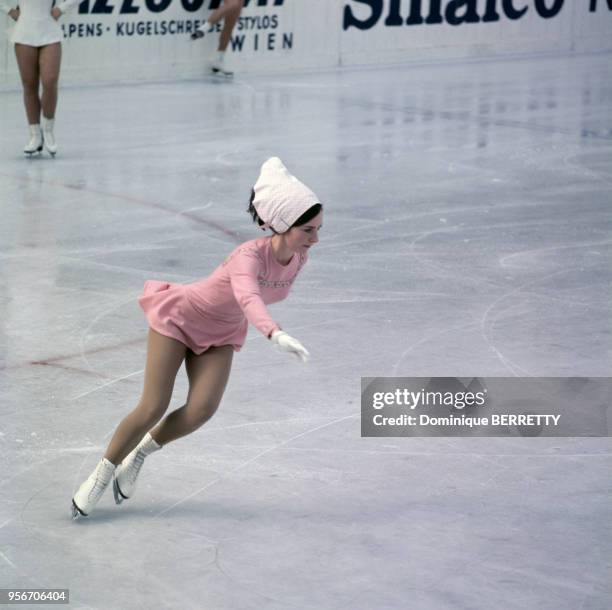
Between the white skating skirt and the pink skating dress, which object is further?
the white skating skirt

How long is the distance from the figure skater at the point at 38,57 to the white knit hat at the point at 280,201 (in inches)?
278

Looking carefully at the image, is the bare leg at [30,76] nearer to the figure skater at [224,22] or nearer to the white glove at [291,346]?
the figure skater at [224,22]

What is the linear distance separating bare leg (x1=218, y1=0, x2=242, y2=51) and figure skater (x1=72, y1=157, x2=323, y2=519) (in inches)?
506

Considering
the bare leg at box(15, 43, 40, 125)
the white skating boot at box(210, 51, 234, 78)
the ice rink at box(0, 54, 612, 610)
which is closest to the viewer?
the ice rink at box(0, 54, 612, 610)

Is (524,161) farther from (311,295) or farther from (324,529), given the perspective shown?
(324,529)

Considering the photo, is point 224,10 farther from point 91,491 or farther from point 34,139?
point 91,491

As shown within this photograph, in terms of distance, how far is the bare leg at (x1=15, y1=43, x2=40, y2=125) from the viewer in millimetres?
10945

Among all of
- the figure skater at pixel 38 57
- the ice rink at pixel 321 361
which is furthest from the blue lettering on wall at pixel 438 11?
the figure skater at pixel 38 57

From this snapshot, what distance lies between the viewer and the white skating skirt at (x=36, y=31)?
10.8 m

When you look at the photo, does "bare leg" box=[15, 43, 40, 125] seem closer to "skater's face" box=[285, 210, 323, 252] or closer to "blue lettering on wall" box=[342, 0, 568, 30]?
"skater's face" box=[285, 210, 323, 252]

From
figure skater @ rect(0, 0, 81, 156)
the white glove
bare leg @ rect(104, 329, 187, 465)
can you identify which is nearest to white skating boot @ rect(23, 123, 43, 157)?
figure skater @ rect(0, 0, 81, 156)

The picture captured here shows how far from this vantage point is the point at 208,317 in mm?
4246

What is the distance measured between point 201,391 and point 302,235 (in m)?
0.61

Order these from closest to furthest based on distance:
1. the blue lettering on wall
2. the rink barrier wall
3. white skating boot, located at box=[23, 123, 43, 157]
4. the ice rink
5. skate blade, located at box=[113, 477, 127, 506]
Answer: the ice rink
skate blade, located at box=[113, 477, 127, 506]
white skating boot, located at box=[23, 123, 43, 157]
the rink barrier wall
the blue lettering on wall
